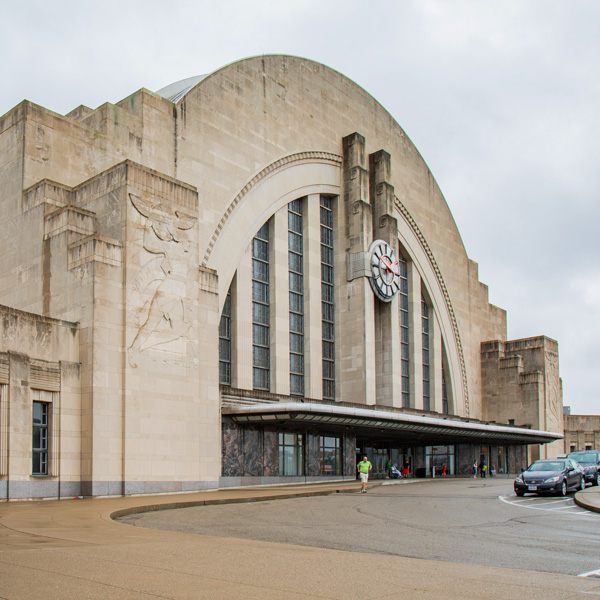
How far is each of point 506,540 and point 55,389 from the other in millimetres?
16002

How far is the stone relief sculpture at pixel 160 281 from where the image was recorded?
26281 mm

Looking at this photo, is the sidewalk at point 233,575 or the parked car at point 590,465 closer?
the sidewalk at point 233,575

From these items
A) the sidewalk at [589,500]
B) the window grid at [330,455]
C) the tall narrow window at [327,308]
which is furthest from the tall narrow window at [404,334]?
the sidewalk at [589,500]

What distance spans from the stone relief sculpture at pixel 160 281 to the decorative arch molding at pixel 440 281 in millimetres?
25170

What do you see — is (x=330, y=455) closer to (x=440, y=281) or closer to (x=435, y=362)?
(x=435, y=362)

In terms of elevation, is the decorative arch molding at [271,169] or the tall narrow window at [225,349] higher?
the decorative arch molding at [271,169]

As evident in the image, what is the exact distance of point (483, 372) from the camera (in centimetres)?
5800

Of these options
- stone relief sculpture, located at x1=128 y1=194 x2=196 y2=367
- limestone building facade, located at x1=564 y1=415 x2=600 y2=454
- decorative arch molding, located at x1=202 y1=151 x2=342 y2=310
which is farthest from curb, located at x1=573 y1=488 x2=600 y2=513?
limestone building facade, located at x1=564 y1=415 x2=600 y2=454

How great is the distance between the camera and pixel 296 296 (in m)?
41.5

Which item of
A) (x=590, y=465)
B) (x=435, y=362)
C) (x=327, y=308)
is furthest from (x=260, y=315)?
(x=435, y=362)

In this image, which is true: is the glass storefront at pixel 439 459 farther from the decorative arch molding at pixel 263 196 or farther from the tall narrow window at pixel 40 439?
the tall narrow window at pixel 40 439

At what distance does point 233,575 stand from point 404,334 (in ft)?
142

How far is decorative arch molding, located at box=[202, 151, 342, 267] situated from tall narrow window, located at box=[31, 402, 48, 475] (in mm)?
12112

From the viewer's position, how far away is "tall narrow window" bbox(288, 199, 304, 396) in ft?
133
